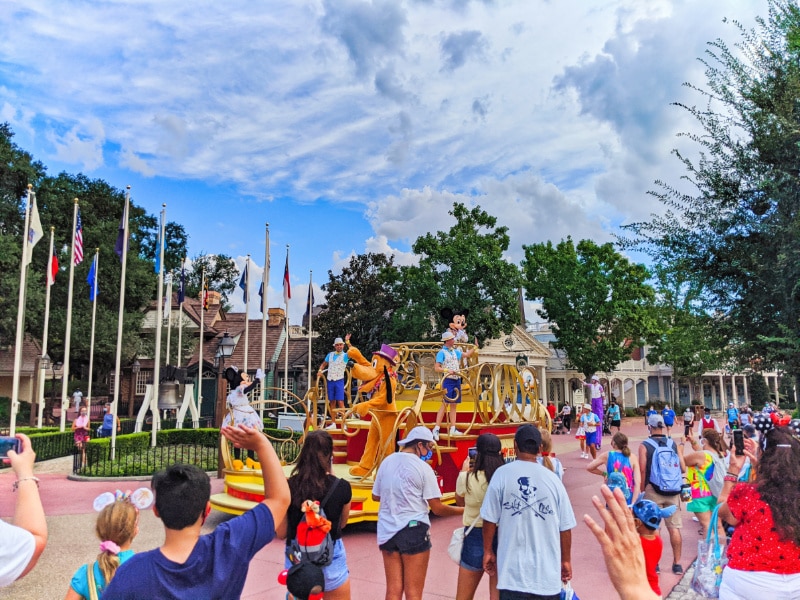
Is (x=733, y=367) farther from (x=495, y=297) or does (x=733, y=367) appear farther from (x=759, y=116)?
(x=495, y=297)

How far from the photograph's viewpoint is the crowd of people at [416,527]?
2230 millimetres

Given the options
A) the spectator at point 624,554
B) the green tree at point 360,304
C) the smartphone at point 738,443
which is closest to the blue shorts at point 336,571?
the spectator at point 624,554

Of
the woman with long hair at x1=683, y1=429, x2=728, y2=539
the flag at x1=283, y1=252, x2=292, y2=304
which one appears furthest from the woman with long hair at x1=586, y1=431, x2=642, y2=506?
the flag at x1=283, y1=252, x2=292, y2=304

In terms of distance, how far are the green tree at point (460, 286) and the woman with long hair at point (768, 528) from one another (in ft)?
81.9

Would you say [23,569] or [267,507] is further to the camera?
[267,507]

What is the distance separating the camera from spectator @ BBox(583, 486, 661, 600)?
1.78m

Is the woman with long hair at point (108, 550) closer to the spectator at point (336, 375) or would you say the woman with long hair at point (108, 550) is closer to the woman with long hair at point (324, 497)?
the woman with long hair at point (324, 497)

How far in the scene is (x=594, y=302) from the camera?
1324 inches

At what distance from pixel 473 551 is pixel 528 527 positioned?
790 millimetres

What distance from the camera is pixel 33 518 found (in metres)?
2.25

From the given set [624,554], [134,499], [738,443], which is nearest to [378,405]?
[738,443]

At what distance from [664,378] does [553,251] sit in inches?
934

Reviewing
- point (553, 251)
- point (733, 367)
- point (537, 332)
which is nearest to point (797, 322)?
point (733, 367)

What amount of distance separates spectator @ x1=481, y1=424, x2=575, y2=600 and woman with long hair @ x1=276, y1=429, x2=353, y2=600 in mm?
977
